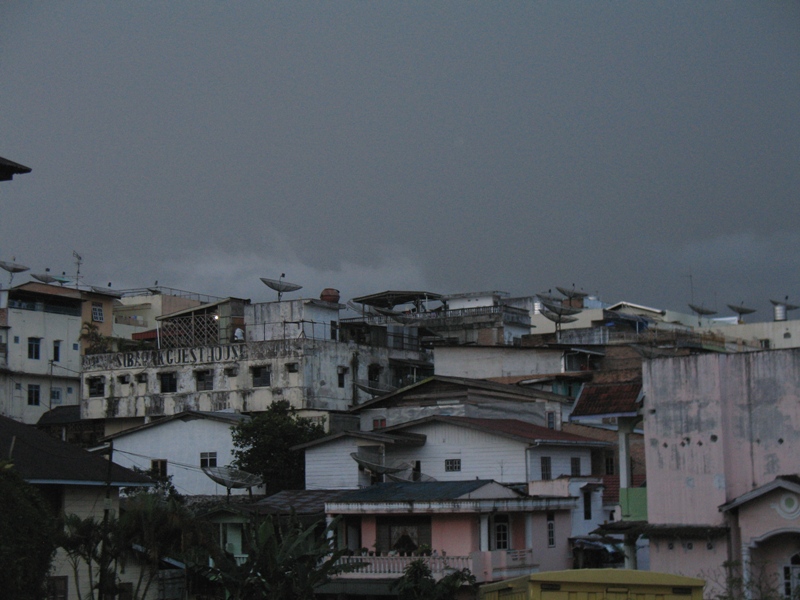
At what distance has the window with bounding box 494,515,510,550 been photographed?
38.1 m

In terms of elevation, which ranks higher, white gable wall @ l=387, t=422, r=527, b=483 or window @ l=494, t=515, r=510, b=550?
white gable wall @ l=387, t=422, r=527, b=483

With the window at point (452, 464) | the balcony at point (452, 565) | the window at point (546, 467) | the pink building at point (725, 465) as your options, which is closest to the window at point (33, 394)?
the window at point (452, 464)

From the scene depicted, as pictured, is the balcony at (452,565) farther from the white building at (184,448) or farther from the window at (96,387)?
the window at (96,387)

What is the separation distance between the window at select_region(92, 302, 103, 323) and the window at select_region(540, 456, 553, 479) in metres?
42.3

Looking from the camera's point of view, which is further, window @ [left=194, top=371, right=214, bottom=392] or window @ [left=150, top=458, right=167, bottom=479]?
window @ [left=194, top=371, right=214, bottom=392]

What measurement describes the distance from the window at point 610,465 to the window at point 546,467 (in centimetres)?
434

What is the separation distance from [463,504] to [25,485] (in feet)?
62.3

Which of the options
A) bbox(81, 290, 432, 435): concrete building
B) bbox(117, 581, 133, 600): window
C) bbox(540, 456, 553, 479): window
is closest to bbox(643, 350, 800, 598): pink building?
bbox(117, 581, 133, 600): window

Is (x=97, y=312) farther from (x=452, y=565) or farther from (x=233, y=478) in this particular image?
(x=452, y=565)

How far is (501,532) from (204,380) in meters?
27.9

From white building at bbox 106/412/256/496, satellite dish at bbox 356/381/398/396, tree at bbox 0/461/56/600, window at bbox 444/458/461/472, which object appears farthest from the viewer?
→ satellite dish at bbox 356/381/398/396

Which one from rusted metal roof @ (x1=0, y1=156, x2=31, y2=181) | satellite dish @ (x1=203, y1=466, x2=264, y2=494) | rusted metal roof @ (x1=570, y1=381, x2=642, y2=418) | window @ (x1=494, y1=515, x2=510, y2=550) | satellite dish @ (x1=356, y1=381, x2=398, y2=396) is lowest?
window @ (x1=494, y1=515, x2=510, y2=550)

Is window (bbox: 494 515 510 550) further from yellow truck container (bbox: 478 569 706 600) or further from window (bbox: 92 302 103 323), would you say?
window (bbox: 92 302 103 323)

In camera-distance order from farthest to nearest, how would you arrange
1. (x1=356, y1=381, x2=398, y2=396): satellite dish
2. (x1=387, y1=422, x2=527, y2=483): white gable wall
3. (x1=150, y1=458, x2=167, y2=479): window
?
(x1=356, y1=381, x2=398, y2=396): satellite dish < (x1=150, y1=458, x2=167, y2=479): window < (x1=387, y1=422, x2=527, y2=483): white gable wall
